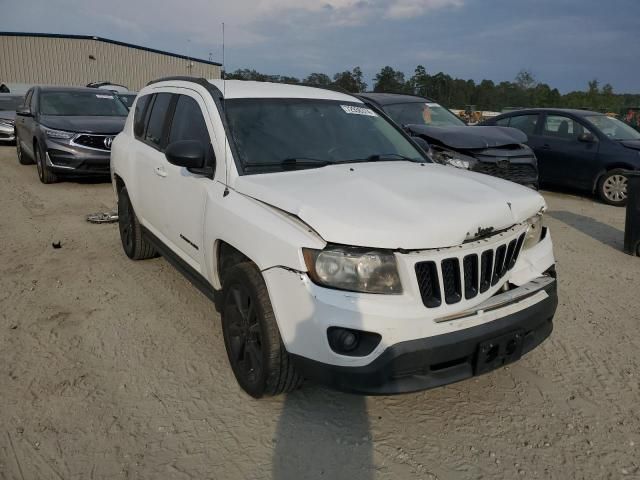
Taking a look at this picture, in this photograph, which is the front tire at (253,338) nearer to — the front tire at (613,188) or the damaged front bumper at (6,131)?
the front tire at (613,188)

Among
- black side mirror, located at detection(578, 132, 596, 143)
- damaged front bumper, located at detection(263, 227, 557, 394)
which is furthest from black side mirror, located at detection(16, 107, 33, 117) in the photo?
black side mirror, located at detection(578, 132, 596, 143)

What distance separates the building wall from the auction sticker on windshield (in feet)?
110

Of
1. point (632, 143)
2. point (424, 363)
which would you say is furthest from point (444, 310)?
point (632, 143)

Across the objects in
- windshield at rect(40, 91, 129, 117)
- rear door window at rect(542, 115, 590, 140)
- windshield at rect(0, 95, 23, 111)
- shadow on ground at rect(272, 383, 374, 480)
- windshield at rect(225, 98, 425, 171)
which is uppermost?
windshield at rect(0, 95, 23, 111)

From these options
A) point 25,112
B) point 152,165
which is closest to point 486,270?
point 152,165

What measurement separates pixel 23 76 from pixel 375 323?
137 ft

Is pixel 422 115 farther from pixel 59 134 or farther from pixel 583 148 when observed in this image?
pixel 59 134

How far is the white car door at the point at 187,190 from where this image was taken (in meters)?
3.47

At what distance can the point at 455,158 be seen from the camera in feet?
23.5

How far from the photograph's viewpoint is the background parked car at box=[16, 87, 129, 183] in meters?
8.98

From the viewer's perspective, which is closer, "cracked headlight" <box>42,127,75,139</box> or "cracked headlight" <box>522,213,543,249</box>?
"cracked headlight" <box>522,213,543,249</box>

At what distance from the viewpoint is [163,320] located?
409 centimetres

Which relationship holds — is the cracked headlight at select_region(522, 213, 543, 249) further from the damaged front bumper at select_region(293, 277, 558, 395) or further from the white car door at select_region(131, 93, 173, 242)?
the white car door at select_region(131, 93, 173, 242)

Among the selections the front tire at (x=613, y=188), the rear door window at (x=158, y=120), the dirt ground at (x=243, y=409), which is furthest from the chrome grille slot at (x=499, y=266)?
the front tire at (x=613, y=188)
